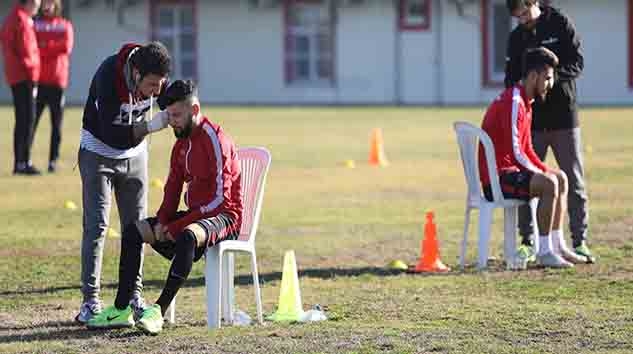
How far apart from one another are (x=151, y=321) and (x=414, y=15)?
3564 centimetres

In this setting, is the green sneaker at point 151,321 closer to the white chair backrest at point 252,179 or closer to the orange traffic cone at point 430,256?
the white chair backrest at point 252,179

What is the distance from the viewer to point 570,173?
12.2 m

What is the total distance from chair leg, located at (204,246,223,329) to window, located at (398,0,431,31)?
35.1 metres

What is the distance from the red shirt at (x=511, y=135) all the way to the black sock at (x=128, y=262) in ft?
11.5

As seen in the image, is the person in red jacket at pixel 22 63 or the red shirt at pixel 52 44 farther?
the red shirt at pixel 52 44

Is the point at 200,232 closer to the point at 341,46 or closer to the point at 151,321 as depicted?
the point at 151,321

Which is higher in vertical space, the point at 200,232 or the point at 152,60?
the point at 152,60

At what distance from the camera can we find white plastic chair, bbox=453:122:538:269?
11.5 metres

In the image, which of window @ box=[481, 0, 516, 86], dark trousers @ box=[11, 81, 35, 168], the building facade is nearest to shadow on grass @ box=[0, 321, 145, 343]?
dark trousers @ box=[11, 81, 35, 168]

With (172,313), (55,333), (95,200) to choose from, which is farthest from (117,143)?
(55,333)

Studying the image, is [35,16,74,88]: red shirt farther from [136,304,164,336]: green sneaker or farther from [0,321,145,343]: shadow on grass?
[136,304,164,336]: green sneaker

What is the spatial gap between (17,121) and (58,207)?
3.19 metres

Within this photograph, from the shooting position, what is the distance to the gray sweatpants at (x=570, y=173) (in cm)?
1208

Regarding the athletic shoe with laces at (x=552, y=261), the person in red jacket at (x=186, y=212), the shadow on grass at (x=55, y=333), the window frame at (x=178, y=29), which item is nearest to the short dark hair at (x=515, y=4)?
the athletic shoe with laces at (x=552, y=261)
